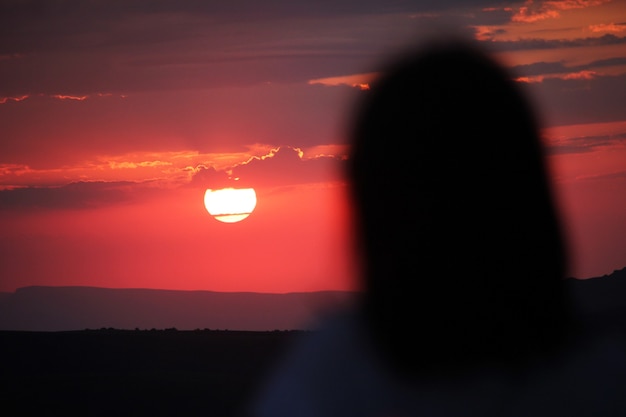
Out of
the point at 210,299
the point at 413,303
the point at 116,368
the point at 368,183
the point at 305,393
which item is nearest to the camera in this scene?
the point at 305,393

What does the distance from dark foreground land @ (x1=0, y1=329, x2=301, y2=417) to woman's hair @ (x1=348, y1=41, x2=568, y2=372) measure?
15.2 feet

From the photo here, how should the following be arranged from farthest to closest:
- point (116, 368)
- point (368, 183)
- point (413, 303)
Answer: point (116, 368)
point (368, 183)
point (413, 303)

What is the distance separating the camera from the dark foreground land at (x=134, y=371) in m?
29.8

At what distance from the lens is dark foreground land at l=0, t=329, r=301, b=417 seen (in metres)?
29.8

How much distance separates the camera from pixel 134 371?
115ft

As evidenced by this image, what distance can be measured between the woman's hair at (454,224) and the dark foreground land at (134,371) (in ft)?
15.2

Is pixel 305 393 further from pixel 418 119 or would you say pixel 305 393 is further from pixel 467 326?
pixel 418 119

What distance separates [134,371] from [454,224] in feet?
35.0

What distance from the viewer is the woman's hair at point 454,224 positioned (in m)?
29.8

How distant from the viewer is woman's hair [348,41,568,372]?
29750 mm

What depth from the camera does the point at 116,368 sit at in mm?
35750

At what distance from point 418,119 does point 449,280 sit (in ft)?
15.5

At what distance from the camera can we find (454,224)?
31016 mm

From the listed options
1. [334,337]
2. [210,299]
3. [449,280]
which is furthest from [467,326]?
[210,299]
